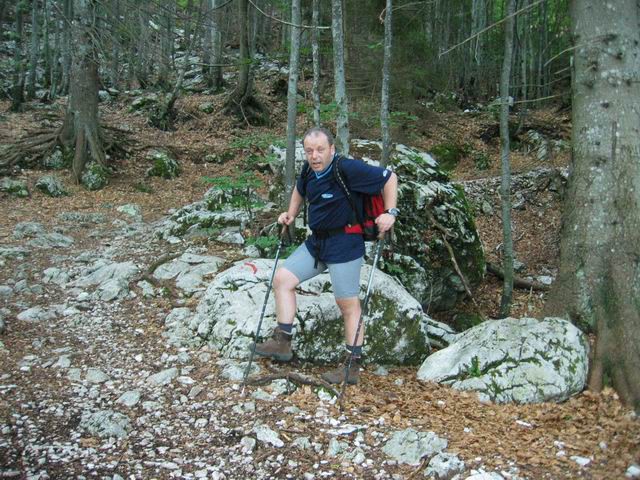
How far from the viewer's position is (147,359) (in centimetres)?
544

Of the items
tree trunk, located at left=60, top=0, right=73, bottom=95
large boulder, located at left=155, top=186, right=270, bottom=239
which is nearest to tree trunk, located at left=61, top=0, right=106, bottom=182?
large boulder, located at left=155, top=186, right=270, bottom=239

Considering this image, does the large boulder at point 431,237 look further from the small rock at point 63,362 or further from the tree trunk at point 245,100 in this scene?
the tree trunk at point 245,100

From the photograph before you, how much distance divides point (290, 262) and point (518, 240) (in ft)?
30.0

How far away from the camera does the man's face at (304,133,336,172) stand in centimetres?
445

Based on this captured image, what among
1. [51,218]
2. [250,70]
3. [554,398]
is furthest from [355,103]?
[554,398]

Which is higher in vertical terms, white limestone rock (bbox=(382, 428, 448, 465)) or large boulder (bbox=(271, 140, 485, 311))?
large boulder (bbox=(271, 140, 485, 311))

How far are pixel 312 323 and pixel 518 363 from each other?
77.6 inches

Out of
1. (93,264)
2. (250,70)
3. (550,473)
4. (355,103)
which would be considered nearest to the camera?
(550,473)

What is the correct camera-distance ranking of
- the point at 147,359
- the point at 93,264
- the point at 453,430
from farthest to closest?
the point at 93,264 → the point at 147,359 → the point at 453,430

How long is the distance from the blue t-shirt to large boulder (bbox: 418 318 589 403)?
147 cm

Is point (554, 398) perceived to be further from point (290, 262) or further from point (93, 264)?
point (93, 264)

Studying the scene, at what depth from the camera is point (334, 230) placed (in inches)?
180

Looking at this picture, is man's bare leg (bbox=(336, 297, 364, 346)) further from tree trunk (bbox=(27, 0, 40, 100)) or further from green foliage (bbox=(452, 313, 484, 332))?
tree trunk (bbox=(27, 0, 40, 100))

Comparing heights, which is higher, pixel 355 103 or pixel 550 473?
pixel 355 103
